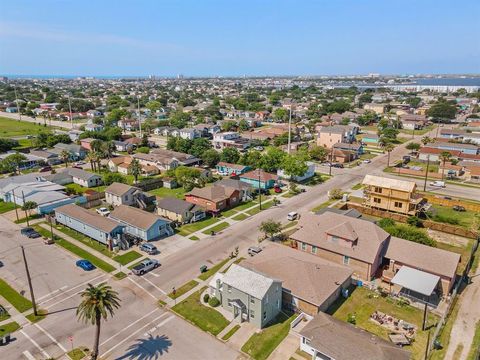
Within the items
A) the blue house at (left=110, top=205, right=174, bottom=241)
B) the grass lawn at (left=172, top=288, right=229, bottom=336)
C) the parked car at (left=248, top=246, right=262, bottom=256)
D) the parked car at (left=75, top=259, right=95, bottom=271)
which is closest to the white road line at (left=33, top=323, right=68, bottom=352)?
the parked car at (left=75, top=259, right=95, bottom=271)

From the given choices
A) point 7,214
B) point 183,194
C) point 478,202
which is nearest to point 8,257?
point 7,214

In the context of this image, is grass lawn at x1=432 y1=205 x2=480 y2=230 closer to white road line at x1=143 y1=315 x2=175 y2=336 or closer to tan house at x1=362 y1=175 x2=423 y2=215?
tan house at x1=362 y1=175 x2=423 y2=215

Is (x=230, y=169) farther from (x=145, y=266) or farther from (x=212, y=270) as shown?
(x=145, y=266)

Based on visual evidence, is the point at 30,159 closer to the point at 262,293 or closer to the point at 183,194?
the point at 183,194

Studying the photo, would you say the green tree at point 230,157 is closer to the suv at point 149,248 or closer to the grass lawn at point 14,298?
the suv at point 149,248

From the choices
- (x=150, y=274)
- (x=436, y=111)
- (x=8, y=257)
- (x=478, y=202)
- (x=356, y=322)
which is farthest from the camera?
(x=436, y=111)

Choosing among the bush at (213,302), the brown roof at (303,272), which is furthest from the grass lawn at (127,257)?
the brown roof at (303,272)
